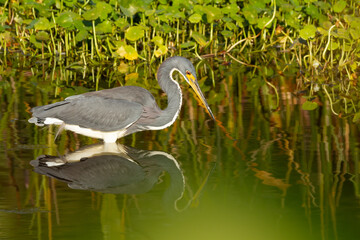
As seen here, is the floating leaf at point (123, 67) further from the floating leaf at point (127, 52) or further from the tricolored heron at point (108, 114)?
the tricolored heron at point (108, 114)

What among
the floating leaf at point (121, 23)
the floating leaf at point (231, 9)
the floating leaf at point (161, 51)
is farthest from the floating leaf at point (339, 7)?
the floating leaf at point (121, 23)

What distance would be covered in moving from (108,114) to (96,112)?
4.5 inches

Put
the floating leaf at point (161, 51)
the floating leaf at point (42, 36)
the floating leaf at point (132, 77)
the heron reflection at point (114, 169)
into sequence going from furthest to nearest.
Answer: the floating leaf at point (42, 36) → the floating leaf at point (161, 51) → the floating leaf at point (132, 77) → the heron reflection at point (114, 169)

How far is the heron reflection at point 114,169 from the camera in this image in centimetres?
566

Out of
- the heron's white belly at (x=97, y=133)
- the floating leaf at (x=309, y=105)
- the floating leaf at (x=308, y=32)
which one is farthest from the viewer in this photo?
the floating leaf at (x=308, y=32)

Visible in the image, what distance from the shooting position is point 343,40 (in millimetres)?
10117

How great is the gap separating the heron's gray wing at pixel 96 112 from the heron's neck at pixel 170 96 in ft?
1.01

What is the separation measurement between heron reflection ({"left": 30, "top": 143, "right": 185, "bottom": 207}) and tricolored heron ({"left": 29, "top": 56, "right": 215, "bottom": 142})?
17cm

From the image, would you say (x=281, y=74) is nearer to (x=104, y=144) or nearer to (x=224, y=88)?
(x=224, y=88)

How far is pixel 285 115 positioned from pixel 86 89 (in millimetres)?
2726

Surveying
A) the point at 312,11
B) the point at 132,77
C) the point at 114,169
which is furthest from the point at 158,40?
the point at 114,169

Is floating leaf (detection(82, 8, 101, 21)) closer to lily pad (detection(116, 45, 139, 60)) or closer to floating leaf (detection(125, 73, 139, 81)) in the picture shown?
lily pad (detection(116, 45, 139, 60))

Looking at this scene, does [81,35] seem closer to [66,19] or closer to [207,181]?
[66,19]

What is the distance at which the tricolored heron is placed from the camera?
21.8 feet
